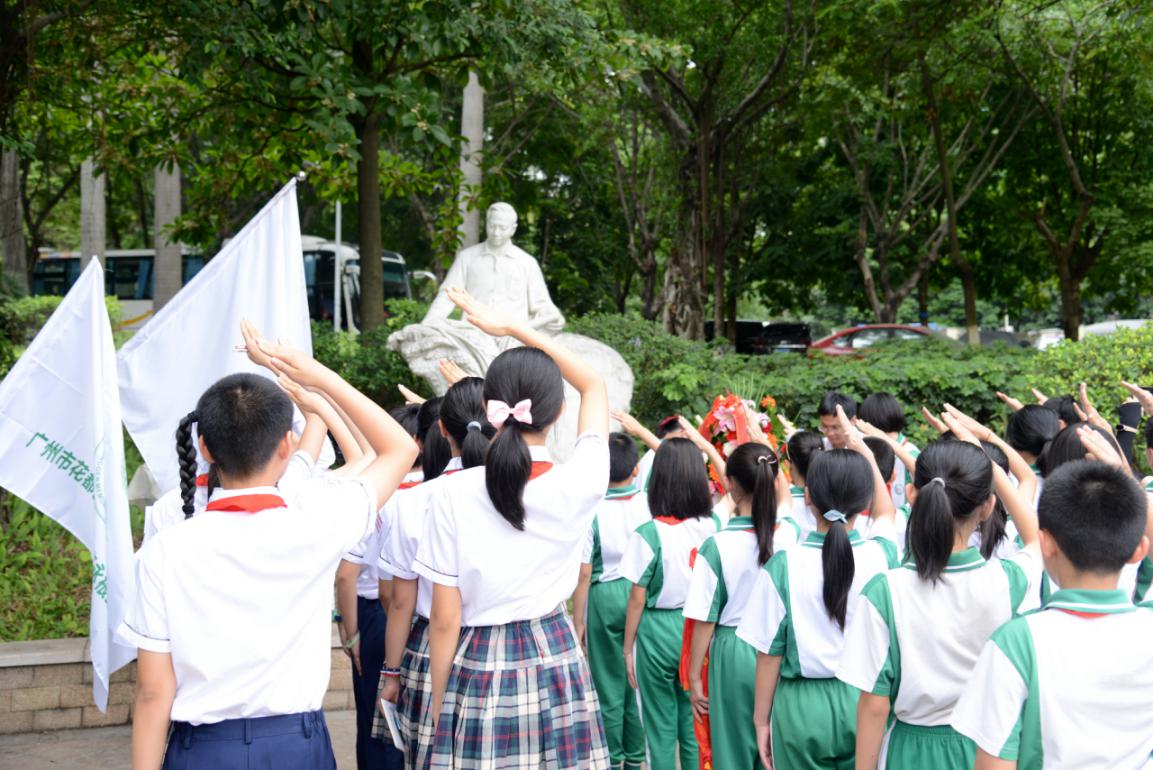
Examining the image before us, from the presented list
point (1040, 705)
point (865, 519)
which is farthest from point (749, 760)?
point (1040, 705)

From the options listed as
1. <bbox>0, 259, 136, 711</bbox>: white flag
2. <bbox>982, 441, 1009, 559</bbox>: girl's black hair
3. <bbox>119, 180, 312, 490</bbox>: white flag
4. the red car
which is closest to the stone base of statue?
<bbox>119, 180, 312, 490</bbox>: white flag

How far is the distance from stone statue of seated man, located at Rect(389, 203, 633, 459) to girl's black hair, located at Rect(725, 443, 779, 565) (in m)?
5.11

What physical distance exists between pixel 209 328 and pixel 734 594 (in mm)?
2275

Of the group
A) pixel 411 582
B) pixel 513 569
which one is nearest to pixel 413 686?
→ pixel 411 582

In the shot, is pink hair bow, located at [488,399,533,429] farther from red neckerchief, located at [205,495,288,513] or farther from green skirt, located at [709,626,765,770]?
green skirt, located at [709,626,765,770]

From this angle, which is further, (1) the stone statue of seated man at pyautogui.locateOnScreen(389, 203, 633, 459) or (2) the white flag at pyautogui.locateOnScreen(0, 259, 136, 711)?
(1) the stone statue of seated man at pyautogui.locateOnScreen(389, 203, 633, 459)

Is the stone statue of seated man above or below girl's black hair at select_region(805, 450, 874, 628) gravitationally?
above

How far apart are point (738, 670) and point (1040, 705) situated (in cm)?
177

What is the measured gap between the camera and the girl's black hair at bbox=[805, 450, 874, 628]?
11.1 feet

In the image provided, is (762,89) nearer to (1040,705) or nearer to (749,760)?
(749,760)

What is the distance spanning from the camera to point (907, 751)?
296cm

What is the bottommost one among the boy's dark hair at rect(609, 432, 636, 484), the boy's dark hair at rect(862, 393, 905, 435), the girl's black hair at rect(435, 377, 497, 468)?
the boy's dark hair at rect(609, 432, 636, 484)

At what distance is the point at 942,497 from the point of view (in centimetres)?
286

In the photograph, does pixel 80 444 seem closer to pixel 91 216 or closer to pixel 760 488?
pixel 760 488
